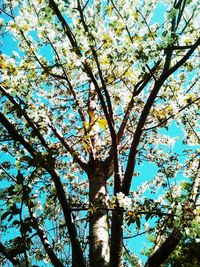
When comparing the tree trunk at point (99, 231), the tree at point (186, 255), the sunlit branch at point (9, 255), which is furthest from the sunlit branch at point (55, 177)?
the tree at point (186, 255)

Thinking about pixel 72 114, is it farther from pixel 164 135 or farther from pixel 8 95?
pixel 8 95

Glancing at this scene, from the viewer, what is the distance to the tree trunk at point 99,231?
309cm

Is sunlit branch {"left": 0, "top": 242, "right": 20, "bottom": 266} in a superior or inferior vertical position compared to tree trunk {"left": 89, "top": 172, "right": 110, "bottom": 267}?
inferior

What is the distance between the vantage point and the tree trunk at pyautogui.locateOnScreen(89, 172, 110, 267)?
309 cm

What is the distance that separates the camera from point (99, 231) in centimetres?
335

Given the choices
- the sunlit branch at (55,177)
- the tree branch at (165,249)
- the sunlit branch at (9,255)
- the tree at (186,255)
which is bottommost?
the sunlit branch at (9,255)

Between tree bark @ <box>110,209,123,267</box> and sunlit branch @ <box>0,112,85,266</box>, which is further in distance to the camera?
tree bark @ <box>110,209,123,267</box>

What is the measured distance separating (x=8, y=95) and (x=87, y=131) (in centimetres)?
60

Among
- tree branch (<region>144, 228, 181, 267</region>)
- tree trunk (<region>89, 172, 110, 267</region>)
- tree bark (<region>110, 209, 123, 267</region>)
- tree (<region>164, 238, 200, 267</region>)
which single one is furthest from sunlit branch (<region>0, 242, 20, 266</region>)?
tree (<region>164, 238, 200, 267</region>)

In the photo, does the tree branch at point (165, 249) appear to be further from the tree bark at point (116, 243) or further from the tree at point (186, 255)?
the tree at point (186, 255)

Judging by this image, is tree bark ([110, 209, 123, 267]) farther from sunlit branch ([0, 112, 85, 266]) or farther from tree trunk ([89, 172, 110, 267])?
sunlit branch ([0, 112, 85, 266])

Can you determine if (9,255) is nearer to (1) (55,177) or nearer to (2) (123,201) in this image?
(1) (55,177)

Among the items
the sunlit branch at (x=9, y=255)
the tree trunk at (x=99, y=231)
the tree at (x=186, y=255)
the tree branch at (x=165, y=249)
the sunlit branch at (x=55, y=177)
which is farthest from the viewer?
the tree at (x=186, y=255)

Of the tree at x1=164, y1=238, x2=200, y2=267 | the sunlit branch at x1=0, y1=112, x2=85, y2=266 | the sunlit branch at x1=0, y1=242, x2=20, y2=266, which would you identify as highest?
the tree at x1=164, y1=238, x2=200, y2=267
